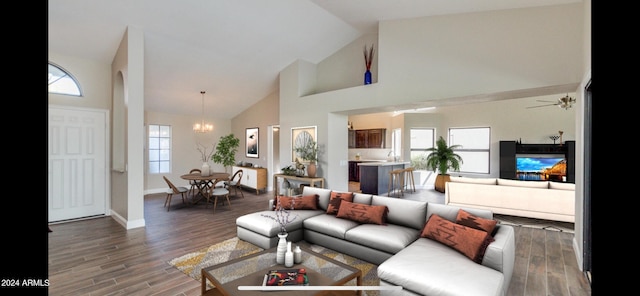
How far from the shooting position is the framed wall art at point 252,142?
805cm

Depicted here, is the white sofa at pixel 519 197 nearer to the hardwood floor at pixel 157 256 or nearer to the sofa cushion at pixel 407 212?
the hardwood floor at pixel 157 256

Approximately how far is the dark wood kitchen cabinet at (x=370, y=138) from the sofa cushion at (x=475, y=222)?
266 inches

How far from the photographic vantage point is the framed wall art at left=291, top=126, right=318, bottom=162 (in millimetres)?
5973

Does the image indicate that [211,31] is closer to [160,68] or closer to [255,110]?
[160,68]

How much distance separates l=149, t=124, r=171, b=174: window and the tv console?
9.24m

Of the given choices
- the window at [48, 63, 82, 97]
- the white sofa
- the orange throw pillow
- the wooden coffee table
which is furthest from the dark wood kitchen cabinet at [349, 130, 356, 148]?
the wooden coffee table

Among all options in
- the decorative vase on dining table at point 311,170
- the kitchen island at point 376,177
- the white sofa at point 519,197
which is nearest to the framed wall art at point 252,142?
the decorative vase on dining table at point 311,170

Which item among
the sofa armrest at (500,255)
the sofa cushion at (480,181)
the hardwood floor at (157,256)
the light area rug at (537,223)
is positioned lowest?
the hardwood floor at (157,256)

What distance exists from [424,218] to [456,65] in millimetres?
2262

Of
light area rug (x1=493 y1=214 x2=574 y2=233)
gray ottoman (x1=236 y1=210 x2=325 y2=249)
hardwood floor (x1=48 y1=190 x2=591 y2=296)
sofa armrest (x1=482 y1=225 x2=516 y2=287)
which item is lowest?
hardwood floor (x1=48 y1=190 x2=591 y2=296)

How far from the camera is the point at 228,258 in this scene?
328cm

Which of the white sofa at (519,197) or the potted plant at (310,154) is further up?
the potted plant at (310,154)

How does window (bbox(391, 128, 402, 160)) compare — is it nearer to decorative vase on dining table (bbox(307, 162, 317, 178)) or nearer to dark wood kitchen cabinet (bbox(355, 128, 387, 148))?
dark wood kitchen cabinet (bbox(355, 128, 387, 148))

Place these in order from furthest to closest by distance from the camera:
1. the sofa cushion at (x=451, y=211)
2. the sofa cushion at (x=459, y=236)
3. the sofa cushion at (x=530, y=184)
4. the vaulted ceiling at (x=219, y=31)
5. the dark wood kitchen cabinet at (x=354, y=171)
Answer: the dark wood kitchen cabinet at (x=354, y=171) → the sofa cushion at (x=530, y=184) → the vaulted ceiling at (x=219, y=31) → the sofa cushion at (x=451, y=211) → the sofa cushion at (x=459, y=236)
